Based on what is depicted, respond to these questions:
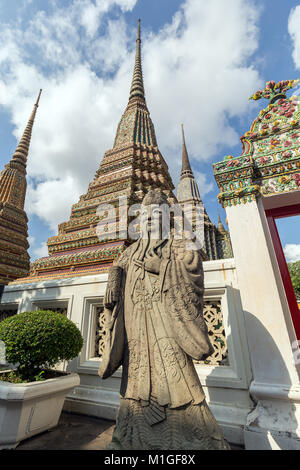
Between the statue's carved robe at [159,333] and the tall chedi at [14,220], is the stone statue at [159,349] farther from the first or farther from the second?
the tall chedi at [14,220]

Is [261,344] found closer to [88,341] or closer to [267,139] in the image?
[88,341]

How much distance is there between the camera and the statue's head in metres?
3.13

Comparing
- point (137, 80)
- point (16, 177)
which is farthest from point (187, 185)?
point (16, 177)

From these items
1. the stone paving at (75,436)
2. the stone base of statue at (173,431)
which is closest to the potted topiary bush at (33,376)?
the stone paving at (75,436)

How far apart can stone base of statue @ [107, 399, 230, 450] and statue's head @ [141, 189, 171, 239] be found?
1.84 m

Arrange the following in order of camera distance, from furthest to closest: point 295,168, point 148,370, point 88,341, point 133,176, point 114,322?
point 133,176 < point 88,341 < point 295,168 < point 114,322 < point 148,370

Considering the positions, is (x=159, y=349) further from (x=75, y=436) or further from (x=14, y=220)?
(x=14, y=220)

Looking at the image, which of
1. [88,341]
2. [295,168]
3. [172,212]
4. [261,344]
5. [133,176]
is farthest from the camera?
[133,176]

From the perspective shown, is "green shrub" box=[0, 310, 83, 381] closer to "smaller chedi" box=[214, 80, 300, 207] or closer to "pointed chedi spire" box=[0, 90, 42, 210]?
"smaller chedi" box=[214, 80, 300, 207]

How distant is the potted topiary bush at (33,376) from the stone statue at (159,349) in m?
1.32

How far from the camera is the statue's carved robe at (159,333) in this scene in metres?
2.23

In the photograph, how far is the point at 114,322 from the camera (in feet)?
8.68
